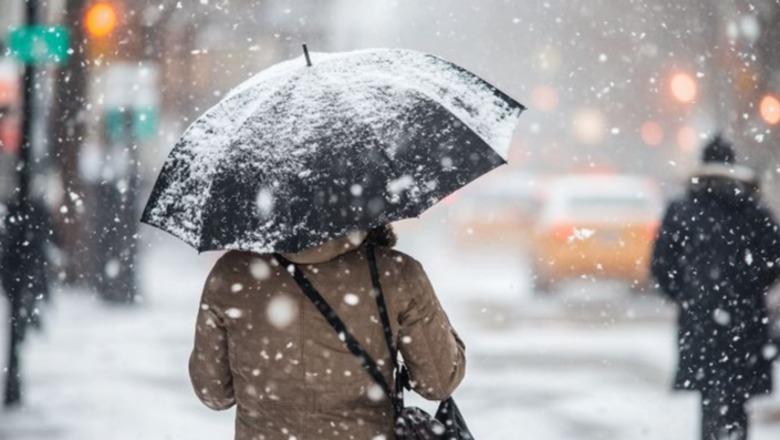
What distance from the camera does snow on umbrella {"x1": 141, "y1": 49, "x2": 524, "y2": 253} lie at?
2967 millimetres

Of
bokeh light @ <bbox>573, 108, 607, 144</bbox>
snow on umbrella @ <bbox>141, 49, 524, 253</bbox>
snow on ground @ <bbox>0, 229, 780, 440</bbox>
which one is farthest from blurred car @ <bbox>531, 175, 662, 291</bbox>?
bokeh light @ <bbox>573, 108, 607, 144</bbox>

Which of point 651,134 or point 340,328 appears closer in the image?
point 340,328

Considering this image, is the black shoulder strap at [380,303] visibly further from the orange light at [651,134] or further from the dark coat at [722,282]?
the orange light at [651,134]

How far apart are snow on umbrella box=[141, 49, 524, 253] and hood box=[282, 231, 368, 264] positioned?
5 centimetres

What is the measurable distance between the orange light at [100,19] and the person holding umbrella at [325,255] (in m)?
9.28

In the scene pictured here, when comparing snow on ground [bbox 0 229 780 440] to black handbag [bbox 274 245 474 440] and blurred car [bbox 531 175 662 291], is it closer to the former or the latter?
blurred car [bbox 531 175 662 291]

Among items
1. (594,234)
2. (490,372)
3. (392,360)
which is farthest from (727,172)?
(594,234)

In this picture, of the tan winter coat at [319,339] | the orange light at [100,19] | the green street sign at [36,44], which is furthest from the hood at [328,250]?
the orange light at [100,19]

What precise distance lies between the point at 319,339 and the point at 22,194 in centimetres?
601

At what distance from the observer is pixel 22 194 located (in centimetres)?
841

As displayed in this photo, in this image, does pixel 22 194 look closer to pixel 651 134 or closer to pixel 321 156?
pixel 321 156

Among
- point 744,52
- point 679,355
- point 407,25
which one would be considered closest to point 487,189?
point 744,52

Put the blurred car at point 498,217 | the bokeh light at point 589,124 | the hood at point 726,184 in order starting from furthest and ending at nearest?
the bokeh light at point 589,124 → the blurred car at point 498,217 → the hood at point 726,184

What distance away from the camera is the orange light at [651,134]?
1845 inches
